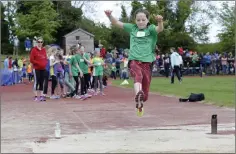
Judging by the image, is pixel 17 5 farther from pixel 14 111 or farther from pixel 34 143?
pixel 34 143

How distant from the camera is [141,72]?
349 inches

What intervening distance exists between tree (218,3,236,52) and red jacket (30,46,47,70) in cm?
4190

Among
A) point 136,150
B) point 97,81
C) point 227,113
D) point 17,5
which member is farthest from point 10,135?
point 17,5

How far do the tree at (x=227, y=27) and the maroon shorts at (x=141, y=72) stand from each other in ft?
157

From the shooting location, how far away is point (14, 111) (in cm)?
1259

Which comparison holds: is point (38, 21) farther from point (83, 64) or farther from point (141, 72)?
point (141, 72)

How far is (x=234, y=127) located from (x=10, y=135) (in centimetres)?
387

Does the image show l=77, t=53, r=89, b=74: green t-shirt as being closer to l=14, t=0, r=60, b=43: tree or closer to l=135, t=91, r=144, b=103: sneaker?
l=135, t=91, r=144, b=103: sneaker

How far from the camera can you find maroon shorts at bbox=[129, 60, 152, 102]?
875cm

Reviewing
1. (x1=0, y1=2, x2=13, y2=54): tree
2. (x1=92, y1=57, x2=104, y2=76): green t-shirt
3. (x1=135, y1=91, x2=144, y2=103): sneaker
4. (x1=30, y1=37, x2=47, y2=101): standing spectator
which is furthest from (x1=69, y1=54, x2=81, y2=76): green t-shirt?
(x1=0, y1=2, x2=13, y2=54): tree

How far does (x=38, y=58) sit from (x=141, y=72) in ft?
25.0

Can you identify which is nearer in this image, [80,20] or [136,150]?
[136,150]

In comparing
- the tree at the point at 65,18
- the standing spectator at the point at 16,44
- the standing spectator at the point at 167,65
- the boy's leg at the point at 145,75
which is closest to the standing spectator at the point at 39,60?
the boy's leg at the point at 145,75

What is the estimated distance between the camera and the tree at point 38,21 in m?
57.5
